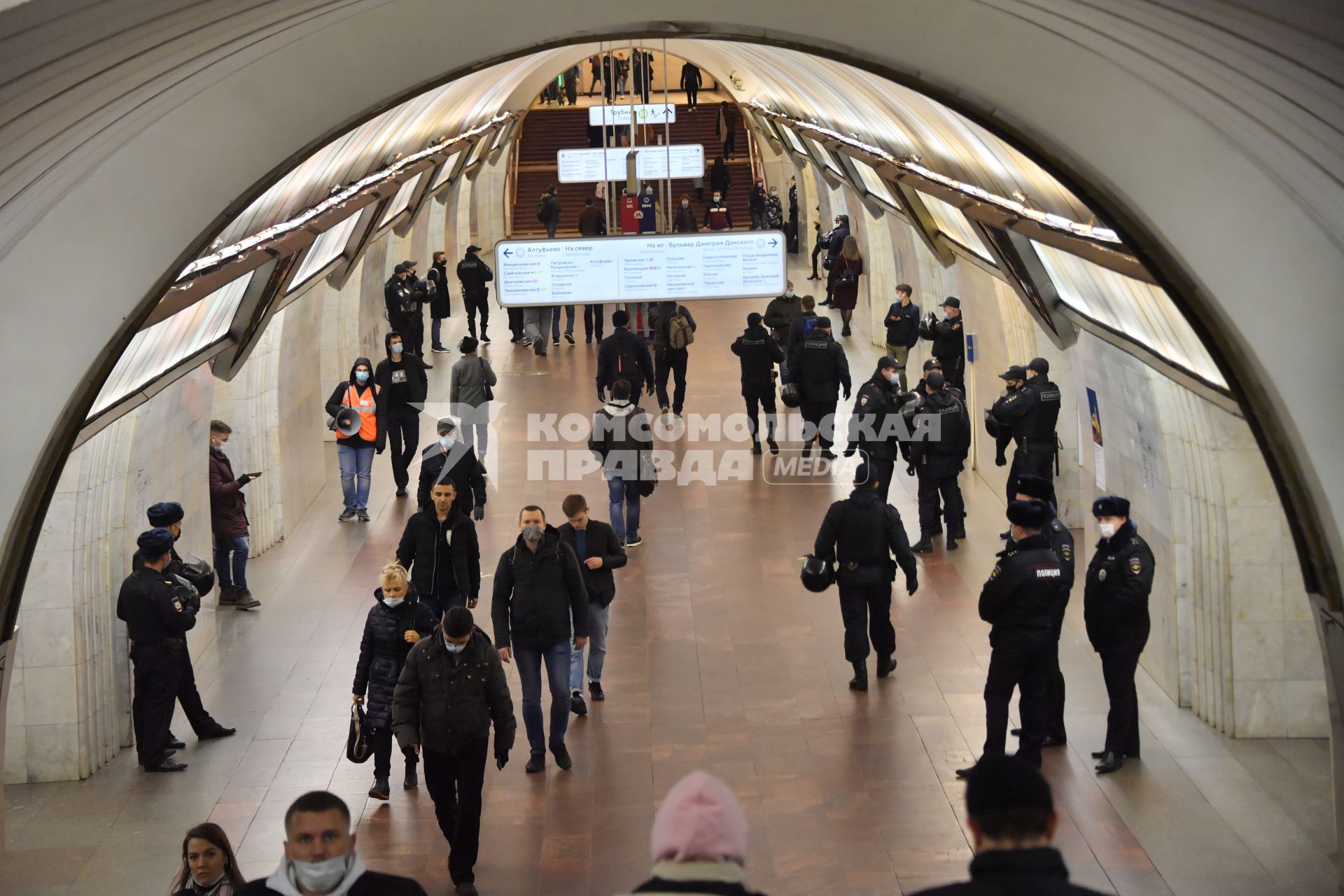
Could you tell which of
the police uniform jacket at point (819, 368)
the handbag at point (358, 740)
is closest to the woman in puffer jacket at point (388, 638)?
the handbag at point (358, 740)

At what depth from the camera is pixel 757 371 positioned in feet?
53.1

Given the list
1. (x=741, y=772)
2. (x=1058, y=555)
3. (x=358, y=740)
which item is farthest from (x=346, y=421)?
(x=1058, y=555)

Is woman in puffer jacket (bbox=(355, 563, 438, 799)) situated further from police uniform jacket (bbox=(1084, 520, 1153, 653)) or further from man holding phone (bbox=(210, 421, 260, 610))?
man holding phone (bbox=(210, 421, 260, 610))

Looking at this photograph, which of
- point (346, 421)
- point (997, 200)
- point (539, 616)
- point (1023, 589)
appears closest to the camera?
point (1023, 589)

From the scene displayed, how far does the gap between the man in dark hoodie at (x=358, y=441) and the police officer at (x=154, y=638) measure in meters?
5.45

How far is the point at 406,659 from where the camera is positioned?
23.3 feet

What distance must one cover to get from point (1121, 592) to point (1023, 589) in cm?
61

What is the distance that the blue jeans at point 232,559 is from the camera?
37.9ft

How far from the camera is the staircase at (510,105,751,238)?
3850 cm

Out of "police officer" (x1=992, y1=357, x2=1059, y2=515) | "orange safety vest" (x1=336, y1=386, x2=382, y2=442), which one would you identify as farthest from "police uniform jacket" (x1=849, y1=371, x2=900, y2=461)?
"orange safety vest" (x1=336, y1=386, x2=382, y2=442)

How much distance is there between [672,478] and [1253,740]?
26.3 feet

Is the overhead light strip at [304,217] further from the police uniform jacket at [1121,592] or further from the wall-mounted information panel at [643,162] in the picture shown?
the police uniform jacket at [1121,592]

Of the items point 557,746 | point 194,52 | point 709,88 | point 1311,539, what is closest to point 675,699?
point 557,746

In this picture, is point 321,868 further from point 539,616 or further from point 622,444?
point 622,444
